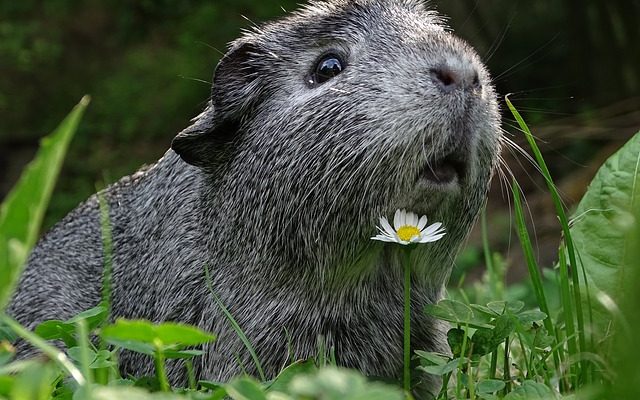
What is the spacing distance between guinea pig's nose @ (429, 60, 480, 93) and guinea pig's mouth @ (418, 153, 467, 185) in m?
0.23

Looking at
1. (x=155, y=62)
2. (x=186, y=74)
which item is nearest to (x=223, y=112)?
(x=186, y=74)

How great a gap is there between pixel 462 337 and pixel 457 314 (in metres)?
0.11

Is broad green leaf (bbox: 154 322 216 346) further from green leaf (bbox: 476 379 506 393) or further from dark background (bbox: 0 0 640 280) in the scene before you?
dark background (bbox: 0 0 640 280)

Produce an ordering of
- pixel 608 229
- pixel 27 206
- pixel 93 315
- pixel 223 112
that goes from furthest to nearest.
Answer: pixel 223 112 < pixel 608 229 < pixel 93 315 < pixel 27 206

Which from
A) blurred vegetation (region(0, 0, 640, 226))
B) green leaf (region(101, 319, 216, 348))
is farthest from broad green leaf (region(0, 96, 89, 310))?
blurred vegetation (region(0, 0, 640, 226))

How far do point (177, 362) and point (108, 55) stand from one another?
9.14 m

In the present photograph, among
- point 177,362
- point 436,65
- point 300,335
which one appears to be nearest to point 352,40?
point 436,65

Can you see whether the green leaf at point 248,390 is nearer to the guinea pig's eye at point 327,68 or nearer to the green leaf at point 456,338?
the green leaf at point 456,338

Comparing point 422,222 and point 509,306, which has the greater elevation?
point 422,222

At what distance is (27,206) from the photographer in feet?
6.70

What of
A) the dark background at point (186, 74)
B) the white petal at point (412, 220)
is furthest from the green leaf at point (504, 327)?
the dark background at point (186, 74)

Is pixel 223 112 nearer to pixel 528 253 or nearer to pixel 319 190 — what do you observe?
pixel 319 190

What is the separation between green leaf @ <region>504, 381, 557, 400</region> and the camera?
2707 millimetres

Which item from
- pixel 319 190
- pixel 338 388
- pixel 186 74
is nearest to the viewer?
pixel 338 388
